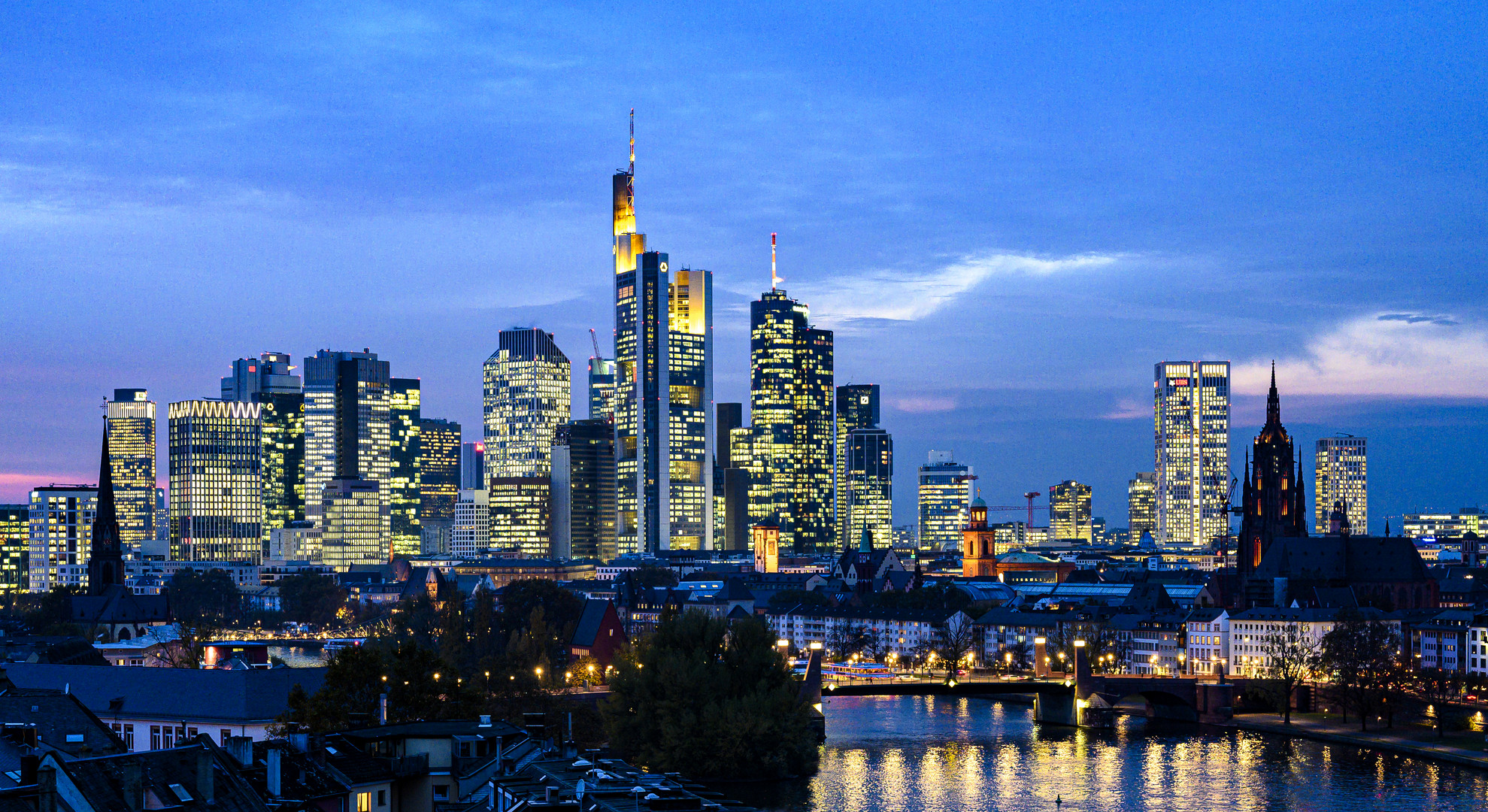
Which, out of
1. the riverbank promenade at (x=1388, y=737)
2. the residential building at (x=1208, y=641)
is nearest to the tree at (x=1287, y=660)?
the riverbank promenade at (x=1388, y=737)

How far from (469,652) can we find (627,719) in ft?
143

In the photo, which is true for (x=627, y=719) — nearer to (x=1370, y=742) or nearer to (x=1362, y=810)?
(x=1362, y=810)

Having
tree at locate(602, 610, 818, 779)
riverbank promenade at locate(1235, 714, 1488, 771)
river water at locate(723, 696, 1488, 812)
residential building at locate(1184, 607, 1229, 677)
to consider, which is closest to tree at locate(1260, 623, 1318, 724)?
riverbank promenade at locate(1235, 714, 1488, 771)

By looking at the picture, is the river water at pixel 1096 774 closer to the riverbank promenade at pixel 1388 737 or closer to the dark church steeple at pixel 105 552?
the riverbank promenade at pixel 1388 737

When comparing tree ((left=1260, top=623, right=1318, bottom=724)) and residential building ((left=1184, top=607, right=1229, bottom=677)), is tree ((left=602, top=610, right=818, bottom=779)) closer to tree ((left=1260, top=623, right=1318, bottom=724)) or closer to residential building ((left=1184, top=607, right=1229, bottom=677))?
tree ((left=1260, top=623, right=1318, bottom=724))

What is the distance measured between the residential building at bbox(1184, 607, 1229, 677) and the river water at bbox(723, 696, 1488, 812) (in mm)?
40996

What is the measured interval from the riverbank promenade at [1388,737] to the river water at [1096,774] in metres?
1.42

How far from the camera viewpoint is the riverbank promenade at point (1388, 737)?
328 ft

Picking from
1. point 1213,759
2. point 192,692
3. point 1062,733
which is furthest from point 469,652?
Result: point 192,692

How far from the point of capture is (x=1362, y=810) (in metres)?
80.2

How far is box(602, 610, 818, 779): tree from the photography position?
8569 cm

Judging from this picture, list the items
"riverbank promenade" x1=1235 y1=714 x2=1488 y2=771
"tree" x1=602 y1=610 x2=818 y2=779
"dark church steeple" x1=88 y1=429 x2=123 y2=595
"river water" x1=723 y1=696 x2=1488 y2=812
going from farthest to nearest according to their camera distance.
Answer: "dark church steeple" x1=88 y1=429 x2=123 y2=595
"riverbank promenade" x1=1235 y1=714 x2=1488 y2=771
"tree" x1=602 y1=610 x2=818 y2=779
"river water" x1=723 y1=696 x2=1488 y2=812

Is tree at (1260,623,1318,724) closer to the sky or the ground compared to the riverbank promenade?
closer to the sky

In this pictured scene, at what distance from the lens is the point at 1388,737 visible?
109125 millimetres
